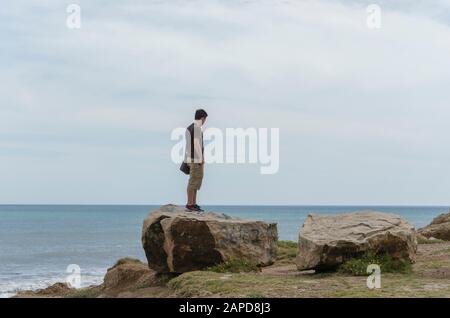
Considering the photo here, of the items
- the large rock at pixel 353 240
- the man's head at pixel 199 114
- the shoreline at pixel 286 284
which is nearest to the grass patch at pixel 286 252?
the shoreline at pixel 286 284

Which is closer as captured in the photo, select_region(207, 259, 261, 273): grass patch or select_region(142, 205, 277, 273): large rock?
select_region(207, 259, 261, 273): grass patch

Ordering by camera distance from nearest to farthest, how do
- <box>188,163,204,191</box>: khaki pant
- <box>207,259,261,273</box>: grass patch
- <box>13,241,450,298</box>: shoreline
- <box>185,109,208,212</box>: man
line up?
<box>13,241,450,298</box>: shoreline < <box>207,259,261,273</box>: grass patch < <box>185,109,208,212</box>: man < <box>188,163,204,191</box>: khaki pant

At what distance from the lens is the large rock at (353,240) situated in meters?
18.6

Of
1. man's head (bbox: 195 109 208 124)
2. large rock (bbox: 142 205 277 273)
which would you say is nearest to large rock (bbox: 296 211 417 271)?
large rock (bbox: 142 205 277 273)

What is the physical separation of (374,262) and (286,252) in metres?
7.97

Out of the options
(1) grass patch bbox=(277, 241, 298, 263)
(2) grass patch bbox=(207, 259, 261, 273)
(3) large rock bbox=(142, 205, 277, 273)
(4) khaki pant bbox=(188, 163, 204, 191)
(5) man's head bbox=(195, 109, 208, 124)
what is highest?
(5) man's head bbox=(195, 109, 208, 124)

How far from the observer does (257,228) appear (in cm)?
2034

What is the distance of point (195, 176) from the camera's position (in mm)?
20062

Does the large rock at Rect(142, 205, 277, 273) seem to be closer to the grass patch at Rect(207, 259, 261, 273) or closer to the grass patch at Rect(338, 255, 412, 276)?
the grass patch at Rect(207, 259, 261, 273)

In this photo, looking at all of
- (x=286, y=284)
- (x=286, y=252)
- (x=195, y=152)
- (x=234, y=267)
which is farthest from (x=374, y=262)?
(x=286, y=252)

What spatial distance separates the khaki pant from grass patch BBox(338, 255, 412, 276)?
4760 millimetres

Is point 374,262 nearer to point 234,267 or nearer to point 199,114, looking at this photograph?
point 234,267

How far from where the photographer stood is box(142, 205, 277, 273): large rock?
1950 cm
